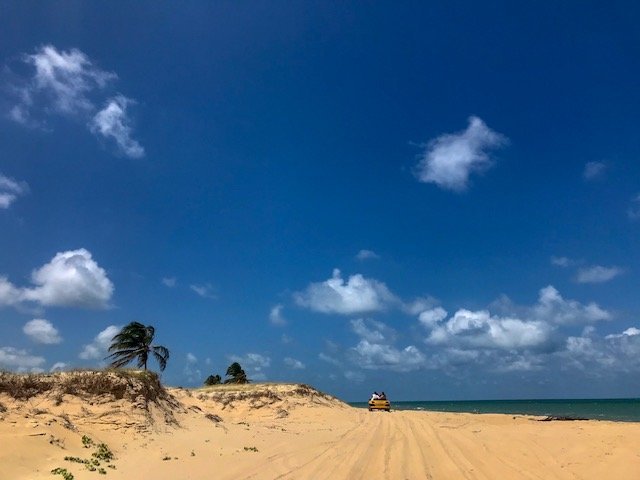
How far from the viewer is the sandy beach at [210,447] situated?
13.0 m

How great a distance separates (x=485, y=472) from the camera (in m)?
13.5

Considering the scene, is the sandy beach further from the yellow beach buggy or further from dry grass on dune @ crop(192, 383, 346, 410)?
the yellow beach buggy

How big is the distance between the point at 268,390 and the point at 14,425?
30.6 m

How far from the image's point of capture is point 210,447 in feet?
56.4

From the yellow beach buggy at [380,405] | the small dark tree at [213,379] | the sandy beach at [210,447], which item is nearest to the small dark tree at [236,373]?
the small dark tree at [213,379]

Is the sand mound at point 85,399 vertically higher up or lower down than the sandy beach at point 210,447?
higher up

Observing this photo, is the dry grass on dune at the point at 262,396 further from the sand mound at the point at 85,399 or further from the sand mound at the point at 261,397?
the sand mound at the point at 85,399

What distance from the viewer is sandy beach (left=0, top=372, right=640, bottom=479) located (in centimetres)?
1295

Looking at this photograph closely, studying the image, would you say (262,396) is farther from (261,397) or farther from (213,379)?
(213,379)

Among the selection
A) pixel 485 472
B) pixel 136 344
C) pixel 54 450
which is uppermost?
pixel 136 344

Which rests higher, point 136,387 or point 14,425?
point 136,387

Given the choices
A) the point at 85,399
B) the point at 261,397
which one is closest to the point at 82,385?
the point at 85,399

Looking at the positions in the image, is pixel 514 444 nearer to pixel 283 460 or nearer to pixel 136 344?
pixel 283 460

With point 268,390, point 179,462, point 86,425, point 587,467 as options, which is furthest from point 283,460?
point 268,390
